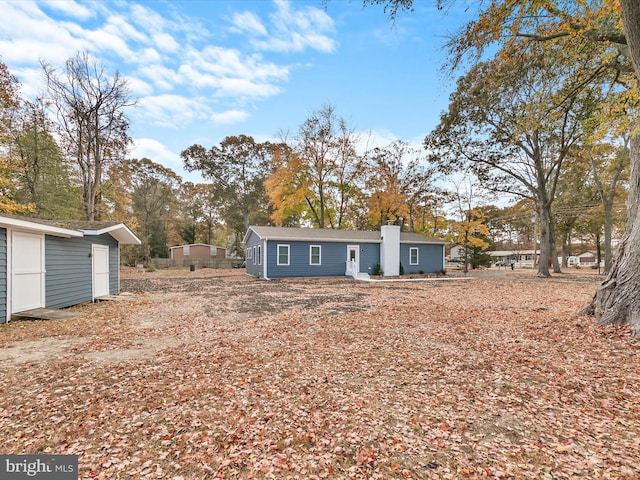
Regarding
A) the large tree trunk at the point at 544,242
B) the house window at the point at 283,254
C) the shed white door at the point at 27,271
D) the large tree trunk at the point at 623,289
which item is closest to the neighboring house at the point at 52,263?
the shed white door at the point at 27,271

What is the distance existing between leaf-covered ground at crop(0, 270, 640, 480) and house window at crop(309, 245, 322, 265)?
12.9 m

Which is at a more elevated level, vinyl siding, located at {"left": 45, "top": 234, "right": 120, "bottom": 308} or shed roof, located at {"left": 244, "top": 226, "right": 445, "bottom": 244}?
shed roof, located at {"left": 244, "top": 226, "right": 445, "bottom": 244}

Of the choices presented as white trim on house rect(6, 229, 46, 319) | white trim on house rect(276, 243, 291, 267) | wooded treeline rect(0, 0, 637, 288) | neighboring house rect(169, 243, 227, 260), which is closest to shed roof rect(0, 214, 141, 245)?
white trim on house rect(6, 229, 46, 319)

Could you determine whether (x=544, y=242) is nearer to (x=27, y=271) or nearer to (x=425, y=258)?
(x=425, y=258)

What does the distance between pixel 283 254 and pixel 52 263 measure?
1172 centimetres

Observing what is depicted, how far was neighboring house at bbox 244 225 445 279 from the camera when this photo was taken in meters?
18.7

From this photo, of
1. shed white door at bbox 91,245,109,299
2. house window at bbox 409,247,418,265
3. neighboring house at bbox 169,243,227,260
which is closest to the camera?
shed white door at bbox 91,245,109,299

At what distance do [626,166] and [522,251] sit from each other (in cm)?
3714

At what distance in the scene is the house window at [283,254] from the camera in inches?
736

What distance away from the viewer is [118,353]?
16.0 ft

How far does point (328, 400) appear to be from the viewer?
3314mm

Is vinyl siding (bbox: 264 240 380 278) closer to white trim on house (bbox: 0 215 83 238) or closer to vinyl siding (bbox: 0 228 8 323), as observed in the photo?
white trim on house (bbox: 0 215 83 238)

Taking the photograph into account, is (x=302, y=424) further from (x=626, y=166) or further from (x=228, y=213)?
(x=228, y=213)
